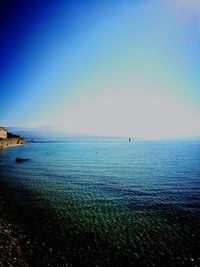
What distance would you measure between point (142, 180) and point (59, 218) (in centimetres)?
2452

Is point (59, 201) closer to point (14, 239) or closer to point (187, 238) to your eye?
point (14, 239)

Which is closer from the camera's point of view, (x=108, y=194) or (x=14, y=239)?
(x=14, y=239)

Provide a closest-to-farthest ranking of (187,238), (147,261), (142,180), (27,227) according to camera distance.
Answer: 1. (147,261)
2. (187,238)
3. (27,227)
4. (142,180)

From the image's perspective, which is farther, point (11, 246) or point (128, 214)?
point (128, 214)

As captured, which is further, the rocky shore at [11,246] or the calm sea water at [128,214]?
the calm sea water at [128,214]

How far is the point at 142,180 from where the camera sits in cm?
4469

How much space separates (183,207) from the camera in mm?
27672

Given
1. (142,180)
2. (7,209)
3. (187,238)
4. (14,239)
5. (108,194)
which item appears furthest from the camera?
(142,180)

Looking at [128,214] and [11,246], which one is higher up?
[11,246]

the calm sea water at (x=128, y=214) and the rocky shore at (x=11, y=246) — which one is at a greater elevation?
the rocky shore at (x=11, y=246)

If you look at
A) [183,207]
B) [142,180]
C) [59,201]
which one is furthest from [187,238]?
[142,180]

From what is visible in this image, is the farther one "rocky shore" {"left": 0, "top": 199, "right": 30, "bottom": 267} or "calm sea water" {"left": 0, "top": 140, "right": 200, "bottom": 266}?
"calm sea water" {"left": 0, "top": 140, "right": 200, "bottom": 266}

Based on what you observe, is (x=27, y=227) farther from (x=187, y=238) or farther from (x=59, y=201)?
(x=187, y=238)

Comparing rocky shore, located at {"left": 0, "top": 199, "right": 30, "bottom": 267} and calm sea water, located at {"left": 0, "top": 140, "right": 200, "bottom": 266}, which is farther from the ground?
rocky shore, located at {"left": 0, "top": 199, "right": 30, "bottom": 267}
